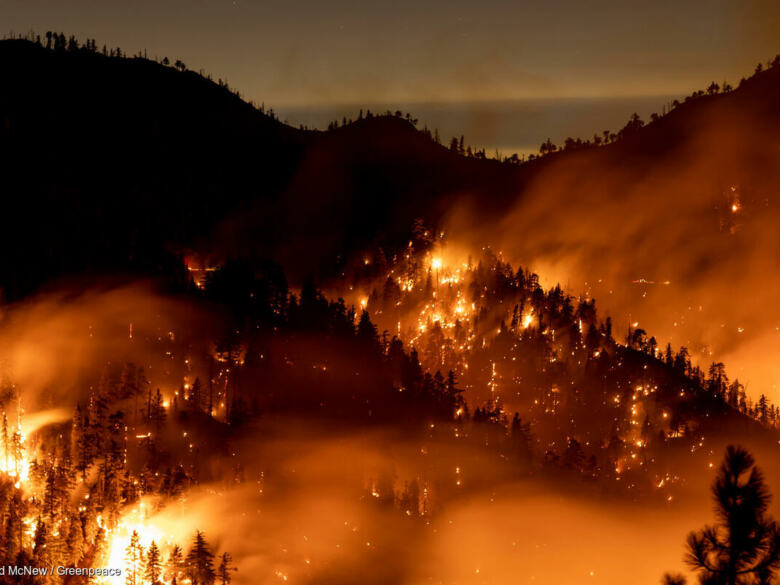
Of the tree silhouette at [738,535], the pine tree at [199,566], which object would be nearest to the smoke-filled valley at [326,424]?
the pine tree at [199,566]

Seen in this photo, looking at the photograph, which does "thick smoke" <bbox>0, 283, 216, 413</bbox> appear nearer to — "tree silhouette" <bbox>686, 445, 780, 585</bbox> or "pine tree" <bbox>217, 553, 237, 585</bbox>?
"pine tree" <bbox>217, 553, 237, 585</bbox>

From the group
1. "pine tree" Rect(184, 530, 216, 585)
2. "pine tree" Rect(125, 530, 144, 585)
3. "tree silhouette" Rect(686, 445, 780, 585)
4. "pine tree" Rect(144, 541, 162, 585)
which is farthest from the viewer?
"pine tree" Rect(184, 530, 216, 585)

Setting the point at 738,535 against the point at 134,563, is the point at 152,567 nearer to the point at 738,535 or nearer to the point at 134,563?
the point at 134,563

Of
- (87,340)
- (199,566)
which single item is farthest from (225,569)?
(87,340)

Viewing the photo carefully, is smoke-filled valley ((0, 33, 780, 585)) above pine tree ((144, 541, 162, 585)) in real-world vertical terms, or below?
above

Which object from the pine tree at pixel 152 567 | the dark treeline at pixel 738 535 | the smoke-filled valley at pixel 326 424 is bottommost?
the dark treeline at pixel 738 535

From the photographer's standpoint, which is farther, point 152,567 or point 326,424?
point 326,424

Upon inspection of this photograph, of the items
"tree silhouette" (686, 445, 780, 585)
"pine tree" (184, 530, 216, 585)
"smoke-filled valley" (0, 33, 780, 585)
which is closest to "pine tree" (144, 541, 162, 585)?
"smoke-filled valley" (0, 33, 780, 585)

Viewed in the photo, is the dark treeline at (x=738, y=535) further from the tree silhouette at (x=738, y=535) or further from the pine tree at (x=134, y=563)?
the pine tree at (x=134, y=563)

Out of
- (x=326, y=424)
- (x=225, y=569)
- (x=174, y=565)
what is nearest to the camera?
(x=174, y=565)

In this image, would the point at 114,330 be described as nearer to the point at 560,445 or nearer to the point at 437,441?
the point at 437,441
